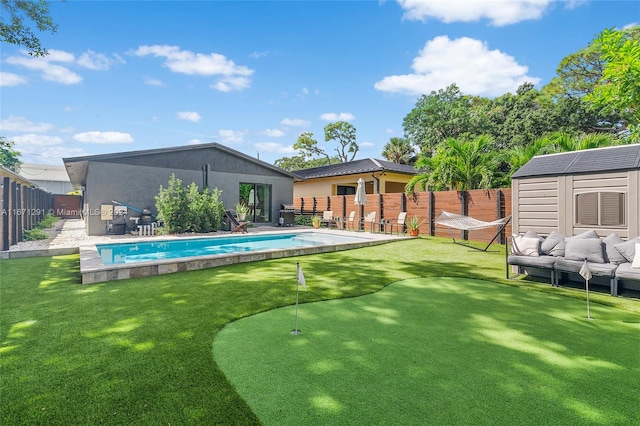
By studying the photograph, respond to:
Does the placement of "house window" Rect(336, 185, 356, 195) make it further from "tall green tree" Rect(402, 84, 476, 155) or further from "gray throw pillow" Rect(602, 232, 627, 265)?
"gray throw pillow" Rect(602, 232, 627, 265)

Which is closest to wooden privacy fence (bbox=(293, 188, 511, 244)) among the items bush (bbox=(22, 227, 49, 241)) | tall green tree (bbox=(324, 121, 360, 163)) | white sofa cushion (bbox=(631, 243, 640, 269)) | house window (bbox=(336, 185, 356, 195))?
house window (bbox=(336, 185, 356, 195))

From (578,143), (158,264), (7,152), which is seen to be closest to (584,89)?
(578,143)

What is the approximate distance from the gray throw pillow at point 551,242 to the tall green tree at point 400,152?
2292 cm

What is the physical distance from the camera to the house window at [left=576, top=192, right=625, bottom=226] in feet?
18.1

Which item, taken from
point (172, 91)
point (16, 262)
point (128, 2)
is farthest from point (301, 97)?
point (16, 262)

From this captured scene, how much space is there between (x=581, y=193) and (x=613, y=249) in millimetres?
1095

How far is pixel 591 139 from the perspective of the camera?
1107 cm

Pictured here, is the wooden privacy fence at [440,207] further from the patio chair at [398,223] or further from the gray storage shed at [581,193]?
the gray storage shed at [581,193]

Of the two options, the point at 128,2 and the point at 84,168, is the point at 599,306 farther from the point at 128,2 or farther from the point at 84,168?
the point at 84,168

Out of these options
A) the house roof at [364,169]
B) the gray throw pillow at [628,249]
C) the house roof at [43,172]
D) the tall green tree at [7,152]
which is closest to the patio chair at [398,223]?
the house roof at [364,169]

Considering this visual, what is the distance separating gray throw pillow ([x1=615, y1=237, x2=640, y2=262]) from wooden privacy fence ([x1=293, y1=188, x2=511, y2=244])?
6.14 metres

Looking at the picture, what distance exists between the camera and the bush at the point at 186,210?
41.8 ft

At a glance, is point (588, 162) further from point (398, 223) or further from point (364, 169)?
point (364, 169)

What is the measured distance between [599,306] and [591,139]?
923cm
